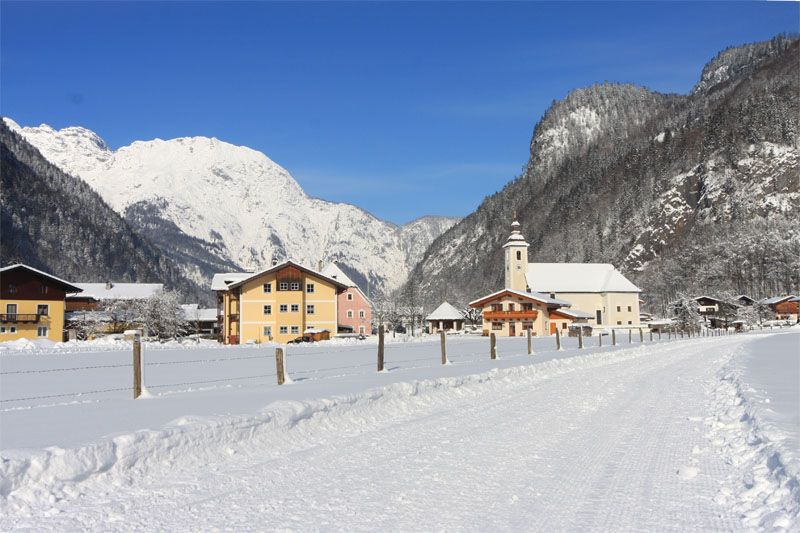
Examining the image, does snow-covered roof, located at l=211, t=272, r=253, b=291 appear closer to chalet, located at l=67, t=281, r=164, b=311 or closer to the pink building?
the pink building

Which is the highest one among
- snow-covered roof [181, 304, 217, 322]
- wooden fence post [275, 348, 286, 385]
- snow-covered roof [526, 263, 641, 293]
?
snow-covered roof [526, 263, 641, 293]

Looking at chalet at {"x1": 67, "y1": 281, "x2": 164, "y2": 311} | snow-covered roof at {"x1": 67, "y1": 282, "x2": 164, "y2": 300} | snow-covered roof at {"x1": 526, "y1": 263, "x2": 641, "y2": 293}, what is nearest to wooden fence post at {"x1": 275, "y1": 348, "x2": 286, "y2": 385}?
chalet at {"x1": 67, "y1": 281, "x2": 164, "y2": 311}

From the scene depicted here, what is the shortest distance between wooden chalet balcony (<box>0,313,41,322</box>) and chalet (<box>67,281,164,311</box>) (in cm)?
3955

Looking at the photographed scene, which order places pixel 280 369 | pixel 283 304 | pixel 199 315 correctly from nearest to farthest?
1. pixel 280 369
2. pixel 283 304
3. pixel 199 315

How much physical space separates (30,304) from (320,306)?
27.7 metres

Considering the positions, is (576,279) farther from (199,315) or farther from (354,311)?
(199,315)

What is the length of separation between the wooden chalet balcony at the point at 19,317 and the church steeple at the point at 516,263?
74626 millimetres

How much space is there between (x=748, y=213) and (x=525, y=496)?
7227 inches

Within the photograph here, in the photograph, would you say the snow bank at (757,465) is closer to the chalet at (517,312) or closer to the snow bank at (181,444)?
the snow bank at (181,444)

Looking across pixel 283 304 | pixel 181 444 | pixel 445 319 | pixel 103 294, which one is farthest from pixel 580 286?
pixel 181 444

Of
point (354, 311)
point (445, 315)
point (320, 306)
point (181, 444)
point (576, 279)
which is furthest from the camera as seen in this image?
point (576, 279)

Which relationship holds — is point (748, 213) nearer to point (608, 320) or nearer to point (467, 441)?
point (608, 320)

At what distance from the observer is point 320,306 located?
2955 inches

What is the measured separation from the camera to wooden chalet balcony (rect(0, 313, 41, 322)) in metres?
65.8
